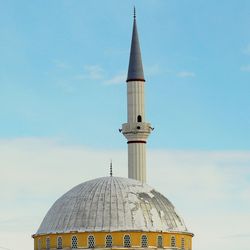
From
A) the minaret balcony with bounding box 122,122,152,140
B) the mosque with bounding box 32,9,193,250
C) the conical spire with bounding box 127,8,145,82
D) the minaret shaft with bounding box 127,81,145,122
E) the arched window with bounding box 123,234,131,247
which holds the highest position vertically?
the conical spire with bounding box 127,8,145,82

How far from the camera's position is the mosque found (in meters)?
55.7

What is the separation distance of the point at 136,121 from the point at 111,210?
1414 centimetres

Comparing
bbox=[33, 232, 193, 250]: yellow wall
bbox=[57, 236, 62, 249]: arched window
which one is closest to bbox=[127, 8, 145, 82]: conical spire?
bbox=[33, 232, 193, 250]: yellow wall

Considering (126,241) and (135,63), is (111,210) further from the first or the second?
(135,63)

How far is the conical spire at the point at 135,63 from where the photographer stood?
70.8m

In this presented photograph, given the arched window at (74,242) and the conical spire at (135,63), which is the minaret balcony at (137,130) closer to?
the conical spire at (135,63)

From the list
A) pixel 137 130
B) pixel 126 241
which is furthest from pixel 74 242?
pixel 137 130

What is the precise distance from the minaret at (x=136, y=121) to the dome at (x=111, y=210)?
25.7ft

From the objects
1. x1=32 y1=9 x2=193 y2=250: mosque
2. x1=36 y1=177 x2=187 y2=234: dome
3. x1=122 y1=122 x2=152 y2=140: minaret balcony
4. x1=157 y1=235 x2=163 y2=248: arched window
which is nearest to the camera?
x1=32 y1=9 x2=193 y2=250: mosque

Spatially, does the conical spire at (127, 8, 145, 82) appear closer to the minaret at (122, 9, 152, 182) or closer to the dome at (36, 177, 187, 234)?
the minaret at (122, 9, 152, 182)

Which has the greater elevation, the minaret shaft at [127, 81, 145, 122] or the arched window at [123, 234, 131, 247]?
the minaret shaft at [127, 81, 145, 122]

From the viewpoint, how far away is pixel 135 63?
71.4m

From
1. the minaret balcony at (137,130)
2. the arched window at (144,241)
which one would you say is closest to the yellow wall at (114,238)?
the arched window at (144,241)

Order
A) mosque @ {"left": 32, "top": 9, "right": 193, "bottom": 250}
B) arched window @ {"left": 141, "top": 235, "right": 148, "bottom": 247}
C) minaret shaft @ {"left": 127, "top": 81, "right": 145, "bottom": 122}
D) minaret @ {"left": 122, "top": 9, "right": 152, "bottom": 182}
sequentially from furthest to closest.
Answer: minaret shaft @ {"left": 127, "top": 81, "right": 145, "bottom": 122}, minaret @ {"left": 122, "top": 9, "right": 152, "bottom": 182}, arched window @ {"left": 141, "top": 235, "right": 148, "bottom": 247}, mosque @ {"left": 32, "top": 9, "right": 193, "bottom": 250}
